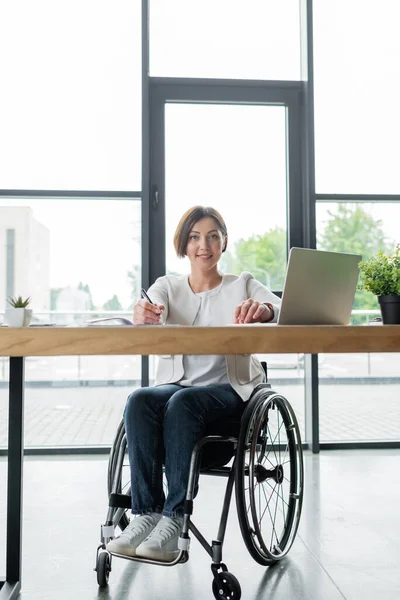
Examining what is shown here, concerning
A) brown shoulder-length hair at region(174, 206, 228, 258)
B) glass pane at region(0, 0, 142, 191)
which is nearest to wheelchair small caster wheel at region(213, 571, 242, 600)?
brown shoulder-length hair at region(174, 206, 228, 258)

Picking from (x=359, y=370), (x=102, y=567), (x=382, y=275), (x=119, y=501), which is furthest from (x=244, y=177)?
(x=102, y=567)

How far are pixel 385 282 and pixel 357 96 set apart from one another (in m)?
2.57

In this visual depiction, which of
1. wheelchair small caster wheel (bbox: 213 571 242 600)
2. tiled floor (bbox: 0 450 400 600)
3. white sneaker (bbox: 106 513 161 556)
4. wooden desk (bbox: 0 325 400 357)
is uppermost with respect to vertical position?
wooden desk (bbox: 0 325 400 357)

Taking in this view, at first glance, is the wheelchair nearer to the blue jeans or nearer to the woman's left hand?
the blue jeans

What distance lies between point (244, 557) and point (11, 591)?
29.7 inches

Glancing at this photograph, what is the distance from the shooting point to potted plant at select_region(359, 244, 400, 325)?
1.62 metres

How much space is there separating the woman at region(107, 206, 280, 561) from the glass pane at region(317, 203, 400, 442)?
1.66m

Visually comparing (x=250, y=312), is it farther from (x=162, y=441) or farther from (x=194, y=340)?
(x=194, y=340)

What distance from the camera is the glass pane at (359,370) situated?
149 inches

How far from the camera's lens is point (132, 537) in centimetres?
164

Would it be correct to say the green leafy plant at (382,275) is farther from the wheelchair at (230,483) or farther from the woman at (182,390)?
the wheelchair at (230,483)

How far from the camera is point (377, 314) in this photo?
3.76 m

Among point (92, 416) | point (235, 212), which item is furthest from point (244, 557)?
point (235, 212)

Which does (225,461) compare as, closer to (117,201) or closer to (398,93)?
(117,201)
